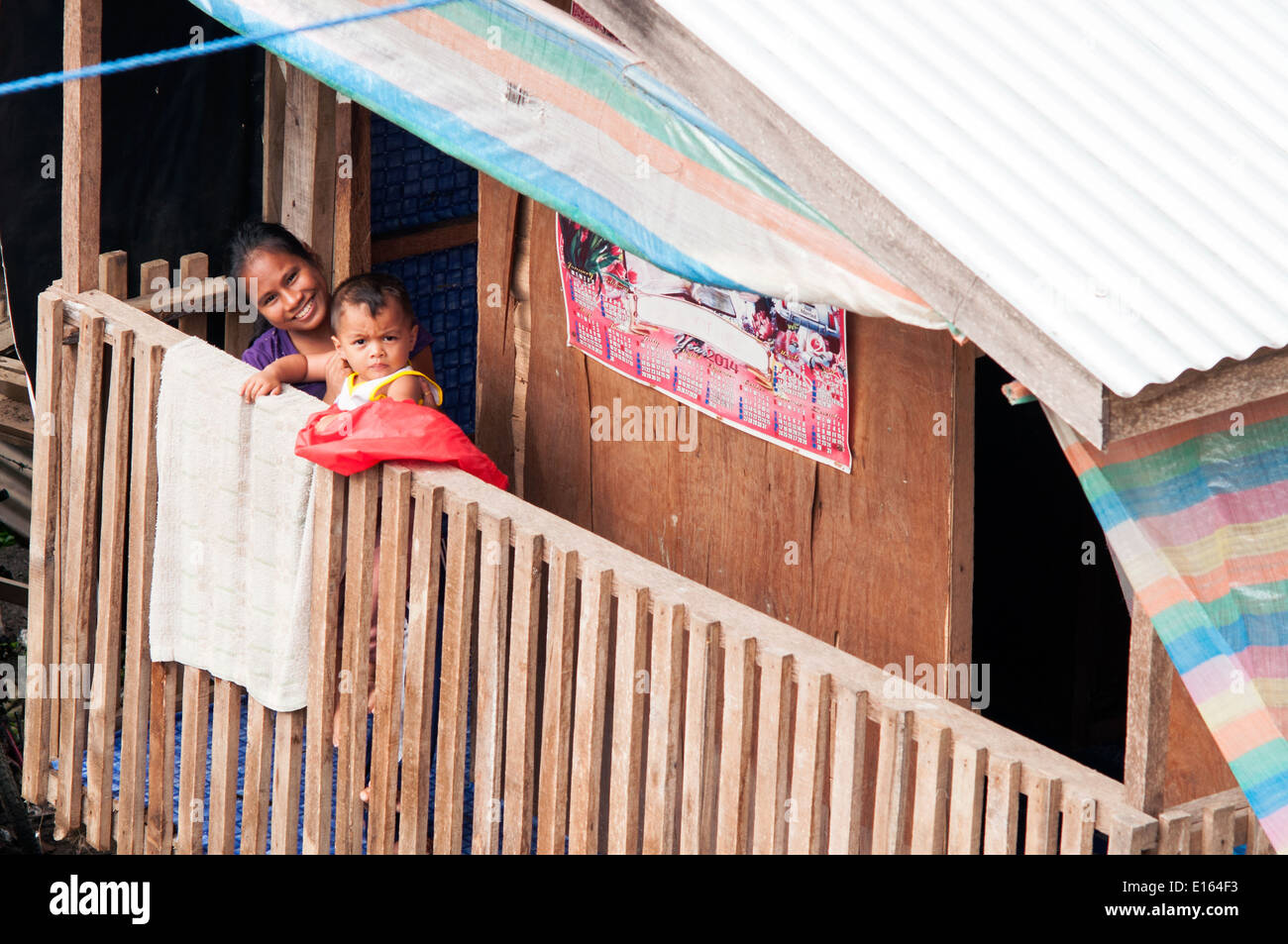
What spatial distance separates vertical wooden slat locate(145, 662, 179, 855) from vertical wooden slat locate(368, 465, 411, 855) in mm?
896

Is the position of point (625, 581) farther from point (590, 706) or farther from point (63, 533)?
point (63, 533)

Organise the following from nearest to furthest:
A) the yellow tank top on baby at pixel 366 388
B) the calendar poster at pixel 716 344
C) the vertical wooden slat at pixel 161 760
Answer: the calendar poster at pixel 716 344 → the yellow tank top on baby at pixel 366 388 → the vertical wooden slat at pixel 161 760

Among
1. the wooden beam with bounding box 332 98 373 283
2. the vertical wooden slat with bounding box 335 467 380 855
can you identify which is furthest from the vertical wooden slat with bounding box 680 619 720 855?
the wooden beam with bounding box 332 98 373 283

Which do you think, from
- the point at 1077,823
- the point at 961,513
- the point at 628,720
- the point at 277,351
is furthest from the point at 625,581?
the point at 277,351

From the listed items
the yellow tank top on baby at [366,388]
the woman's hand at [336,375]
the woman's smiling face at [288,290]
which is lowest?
the yellow tank top on baby at [366,388]

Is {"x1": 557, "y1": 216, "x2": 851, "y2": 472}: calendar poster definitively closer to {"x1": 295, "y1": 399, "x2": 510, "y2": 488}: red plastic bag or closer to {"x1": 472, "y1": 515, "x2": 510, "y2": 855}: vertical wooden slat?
{"x1": 295, "y1": 399, "x2": 510, "y2": 488}: red plastic bag

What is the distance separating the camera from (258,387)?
17.0 feet

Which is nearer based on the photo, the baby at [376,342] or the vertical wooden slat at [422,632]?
the vertical wooden slat at [422,632]

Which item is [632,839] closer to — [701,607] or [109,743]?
[701,607]

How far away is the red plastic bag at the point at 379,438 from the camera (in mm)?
4812

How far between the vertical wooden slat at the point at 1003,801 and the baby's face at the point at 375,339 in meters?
2.41

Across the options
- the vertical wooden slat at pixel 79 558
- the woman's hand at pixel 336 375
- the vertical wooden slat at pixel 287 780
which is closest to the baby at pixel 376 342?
the woman's hand at pixel 336 375

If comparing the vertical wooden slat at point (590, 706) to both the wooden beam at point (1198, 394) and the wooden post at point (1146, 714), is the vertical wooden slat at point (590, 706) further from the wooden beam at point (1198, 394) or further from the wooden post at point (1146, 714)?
the wooden beam at point (1198, 394)

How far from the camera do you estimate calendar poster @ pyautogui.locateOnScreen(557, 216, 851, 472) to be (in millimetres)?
4914
